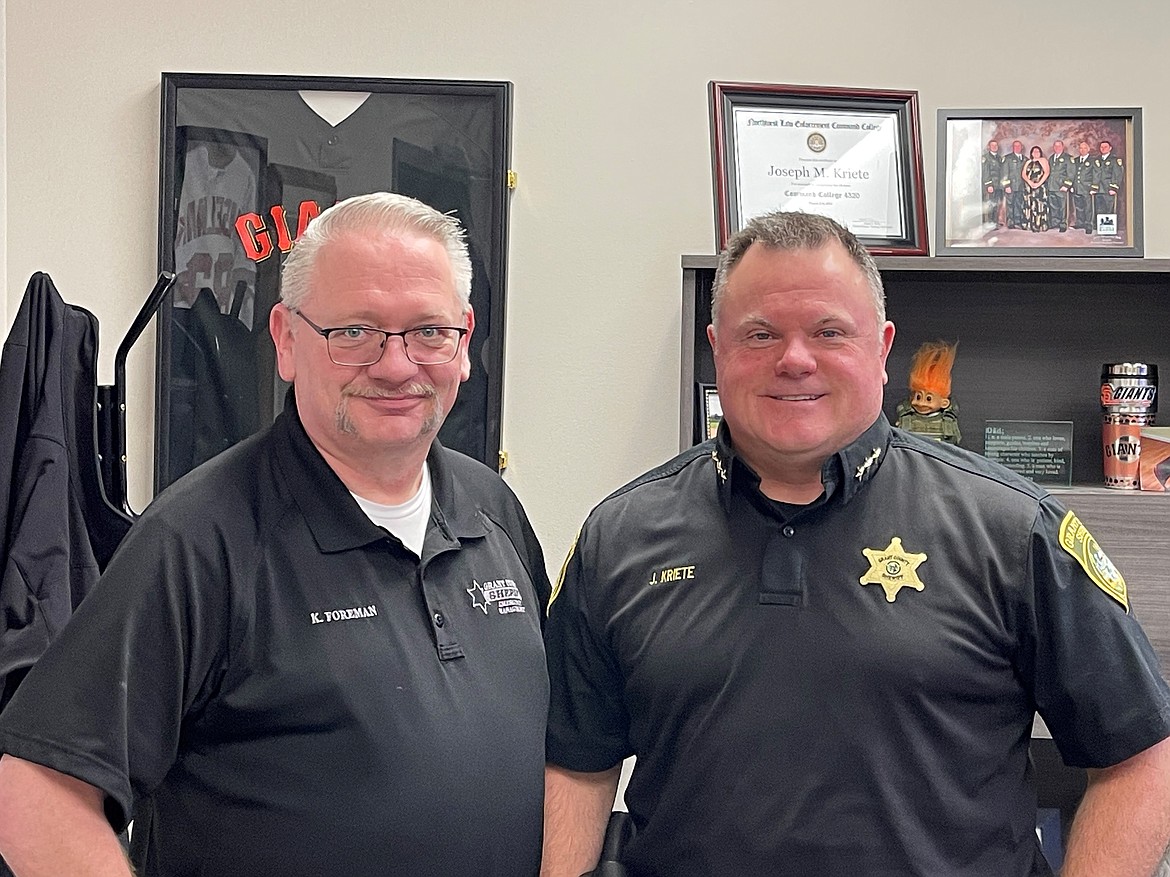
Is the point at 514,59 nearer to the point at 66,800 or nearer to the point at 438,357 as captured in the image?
the point at 438,357

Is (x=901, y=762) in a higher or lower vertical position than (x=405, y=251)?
lower

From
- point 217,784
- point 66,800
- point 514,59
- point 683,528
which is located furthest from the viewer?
point 514,59

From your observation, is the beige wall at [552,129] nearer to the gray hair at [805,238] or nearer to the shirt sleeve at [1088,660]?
the gray hair at [805,238]

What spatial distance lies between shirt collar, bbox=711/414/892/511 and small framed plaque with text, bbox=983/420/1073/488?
0.73 m

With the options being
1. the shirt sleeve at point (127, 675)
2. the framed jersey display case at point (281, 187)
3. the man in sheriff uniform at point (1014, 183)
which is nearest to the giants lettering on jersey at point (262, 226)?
the framed jersey display case at point (281, 187)

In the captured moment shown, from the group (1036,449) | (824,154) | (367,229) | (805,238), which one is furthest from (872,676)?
(824,154)

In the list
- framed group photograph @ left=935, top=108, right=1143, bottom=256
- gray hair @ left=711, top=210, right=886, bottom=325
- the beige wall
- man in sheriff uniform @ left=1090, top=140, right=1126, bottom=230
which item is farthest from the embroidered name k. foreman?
man in sheriff uniform @ left=1090, top=140, right=1126, bottom=230

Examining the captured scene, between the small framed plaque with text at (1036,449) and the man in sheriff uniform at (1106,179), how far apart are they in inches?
16.3

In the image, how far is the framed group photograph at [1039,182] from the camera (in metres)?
2.23

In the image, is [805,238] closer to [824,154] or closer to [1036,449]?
[824,154]

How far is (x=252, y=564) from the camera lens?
144 cm

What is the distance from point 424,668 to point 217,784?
0.27m

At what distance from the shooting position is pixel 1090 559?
1558 millimetres

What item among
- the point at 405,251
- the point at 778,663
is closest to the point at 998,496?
the point at 778,663
